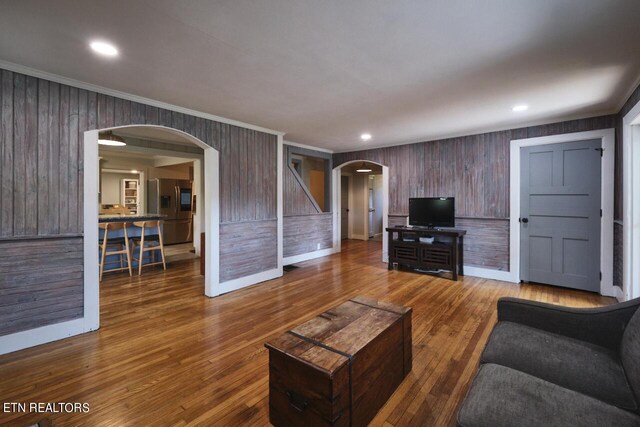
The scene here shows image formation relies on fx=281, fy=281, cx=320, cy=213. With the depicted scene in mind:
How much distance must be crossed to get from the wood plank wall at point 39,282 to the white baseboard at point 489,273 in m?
5.41

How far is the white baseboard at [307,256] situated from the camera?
580 cm

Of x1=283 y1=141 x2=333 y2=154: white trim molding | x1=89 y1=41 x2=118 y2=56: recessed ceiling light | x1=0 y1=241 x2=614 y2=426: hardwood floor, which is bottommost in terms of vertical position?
x1=0 y1=241 x2=614 y2=426: hardwood floor

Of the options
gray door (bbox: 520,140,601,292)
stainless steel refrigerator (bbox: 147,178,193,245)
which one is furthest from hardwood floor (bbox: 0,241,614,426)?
stainless steel refrigerator (bbox: 147,178,193,245)

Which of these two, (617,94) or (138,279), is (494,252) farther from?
(138,279)

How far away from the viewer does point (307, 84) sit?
279 centimetres

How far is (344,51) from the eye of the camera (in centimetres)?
216

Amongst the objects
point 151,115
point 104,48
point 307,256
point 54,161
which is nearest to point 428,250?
point 307,256

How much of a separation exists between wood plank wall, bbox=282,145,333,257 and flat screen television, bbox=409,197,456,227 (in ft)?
7.13

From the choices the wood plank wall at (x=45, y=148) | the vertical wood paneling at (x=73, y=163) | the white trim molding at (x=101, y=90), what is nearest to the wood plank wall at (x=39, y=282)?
the wood plank wall at (x=45, y=148)

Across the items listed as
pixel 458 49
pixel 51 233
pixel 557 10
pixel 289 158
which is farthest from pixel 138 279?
pixel 557 10

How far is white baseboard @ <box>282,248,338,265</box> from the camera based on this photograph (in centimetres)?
580

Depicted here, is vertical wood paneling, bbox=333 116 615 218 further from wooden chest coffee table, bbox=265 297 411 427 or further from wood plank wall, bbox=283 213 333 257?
wooden chest coffee table, bbox=265 297 411 427

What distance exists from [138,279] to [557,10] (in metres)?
5.78

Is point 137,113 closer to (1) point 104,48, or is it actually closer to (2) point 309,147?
(1) point 104,48
